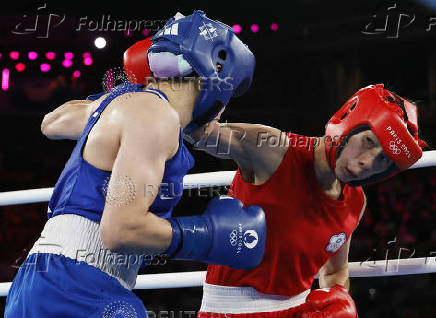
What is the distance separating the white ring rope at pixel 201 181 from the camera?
2.17m

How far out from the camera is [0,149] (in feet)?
22.6

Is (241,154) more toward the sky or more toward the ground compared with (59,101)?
more toward the ground

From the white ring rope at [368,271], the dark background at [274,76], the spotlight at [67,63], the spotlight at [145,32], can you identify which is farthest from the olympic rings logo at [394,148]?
the spotlight at [67,63]

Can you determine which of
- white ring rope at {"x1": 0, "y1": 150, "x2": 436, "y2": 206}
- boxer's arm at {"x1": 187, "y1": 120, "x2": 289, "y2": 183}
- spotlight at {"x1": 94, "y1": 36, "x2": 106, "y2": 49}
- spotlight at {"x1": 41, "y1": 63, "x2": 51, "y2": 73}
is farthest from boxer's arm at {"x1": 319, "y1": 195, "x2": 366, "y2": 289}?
spotlight at {"x1": 41, "y1": 63, "x2": 51, "y2": 73}

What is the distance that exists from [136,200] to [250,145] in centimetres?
82

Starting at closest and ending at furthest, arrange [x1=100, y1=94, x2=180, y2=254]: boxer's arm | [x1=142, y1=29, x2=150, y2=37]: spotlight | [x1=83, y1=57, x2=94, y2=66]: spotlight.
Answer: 1. [x1=100, y1=94, x2=180, y2=254]: boxer's arm
2. [x1=142, y1=29, x2=150, y2=37]: spotlight
3. [x1=83, y1=57, x2=94, y2=66]: spotlight

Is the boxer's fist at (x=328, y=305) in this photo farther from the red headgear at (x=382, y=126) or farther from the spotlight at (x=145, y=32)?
the spotlight at (x=145, y=32)

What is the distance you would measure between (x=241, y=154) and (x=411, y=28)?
5.75 metres

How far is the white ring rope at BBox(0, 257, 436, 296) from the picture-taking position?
2227 millimetres

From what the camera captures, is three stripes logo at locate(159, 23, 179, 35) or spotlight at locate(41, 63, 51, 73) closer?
three stripes logo at locate(159, 23, 179, 35)

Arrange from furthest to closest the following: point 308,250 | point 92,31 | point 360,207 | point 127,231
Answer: point 92,31
point 360,207
point 308,250
point 127,231

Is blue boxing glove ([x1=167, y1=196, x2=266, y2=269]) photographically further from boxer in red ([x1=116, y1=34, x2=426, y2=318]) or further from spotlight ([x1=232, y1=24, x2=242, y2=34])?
spotlight ([x1=232, y1=24, x2=242, y2=34])

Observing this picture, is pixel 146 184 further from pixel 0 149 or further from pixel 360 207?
pixel 0 149

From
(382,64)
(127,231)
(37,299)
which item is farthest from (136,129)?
(382,64)
